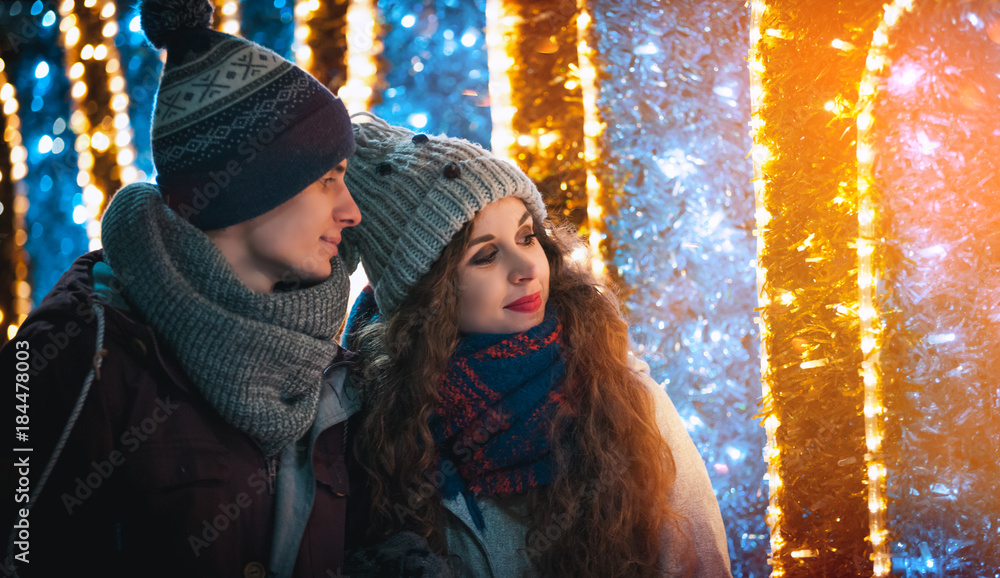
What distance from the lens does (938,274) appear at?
1975 mm

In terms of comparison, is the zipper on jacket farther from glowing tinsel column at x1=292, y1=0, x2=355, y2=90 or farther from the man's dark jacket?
glowing tinsel column at x1=292, y1=0, x2=355, y2=90

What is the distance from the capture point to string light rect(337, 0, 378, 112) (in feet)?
8.29

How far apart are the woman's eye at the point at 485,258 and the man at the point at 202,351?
33 centimetres

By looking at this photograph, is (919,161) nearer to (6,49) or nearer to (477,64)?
(477,64)

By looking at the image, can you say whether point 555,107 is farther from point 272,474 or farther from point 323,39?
point 272,474

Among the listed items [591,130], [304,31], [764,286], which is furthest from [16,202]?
[764,286]

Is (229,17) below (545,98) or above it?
above

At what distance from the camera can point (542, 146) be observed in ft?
7.89

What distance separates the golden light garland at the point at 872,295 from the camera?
6.53ft

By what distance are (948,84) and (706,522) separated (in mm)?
1477

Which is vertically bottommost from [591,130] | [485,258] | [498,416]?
[498,416]

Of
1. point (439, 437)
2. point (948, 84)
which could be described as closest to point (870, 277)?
point (948, 84)

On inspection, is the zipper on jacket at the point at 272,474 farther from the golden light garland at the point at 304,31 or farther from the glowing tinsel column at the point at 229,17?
the glowing tinsel column at the point at 229,17

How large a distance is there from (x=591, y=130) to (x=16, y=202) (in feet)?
8.79
